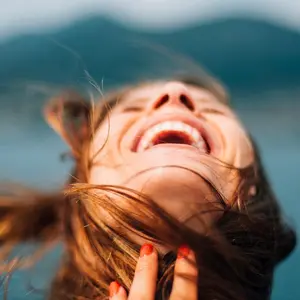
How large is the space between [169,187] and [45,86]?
548 mm

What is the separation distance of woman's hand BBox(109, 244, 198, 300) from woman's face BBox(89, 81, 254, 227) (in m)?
0.05

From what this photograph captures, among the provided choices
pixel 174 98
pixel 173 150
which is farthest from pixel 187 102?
pixel 173 150

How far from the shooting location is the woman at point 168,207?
2.46 ft

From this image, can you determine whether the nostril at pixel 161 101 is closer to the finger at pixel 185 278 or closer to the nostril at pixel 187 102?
the nostril at pixel 187 102

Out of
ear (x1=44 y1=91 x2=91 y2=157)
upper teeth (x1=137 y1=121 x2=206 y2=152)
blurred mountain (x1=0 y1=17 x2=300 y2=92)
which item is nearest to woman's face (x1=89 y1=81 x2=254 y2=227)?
upper teeth (x1=137 y1=121 x2=206 y2=152)

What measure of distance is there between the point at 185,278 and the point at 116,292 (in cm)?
11

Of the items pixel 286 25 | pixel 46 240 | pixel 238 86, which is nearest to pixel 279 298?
pixel 46 240

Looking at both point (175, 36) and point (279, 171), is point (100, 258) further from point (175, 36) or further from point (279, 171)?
point (175, 36)

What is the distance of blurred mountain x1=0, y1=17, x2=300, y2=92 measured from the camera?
2021 mm

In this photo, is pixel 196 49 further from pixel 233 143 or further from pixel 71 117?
pixel 233 143

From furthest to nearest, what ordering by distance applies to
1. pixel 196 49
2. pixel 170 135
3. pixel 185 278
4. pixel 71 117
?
1. pixel 196 49
2. pixel 71 117
3. pixel 170 135
4. pixel 185 278

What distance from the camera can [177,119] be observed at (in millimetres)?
839

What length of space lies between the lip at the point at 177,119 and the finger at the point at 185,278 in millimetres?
180

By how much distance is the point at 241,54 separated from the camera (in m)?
2.29
